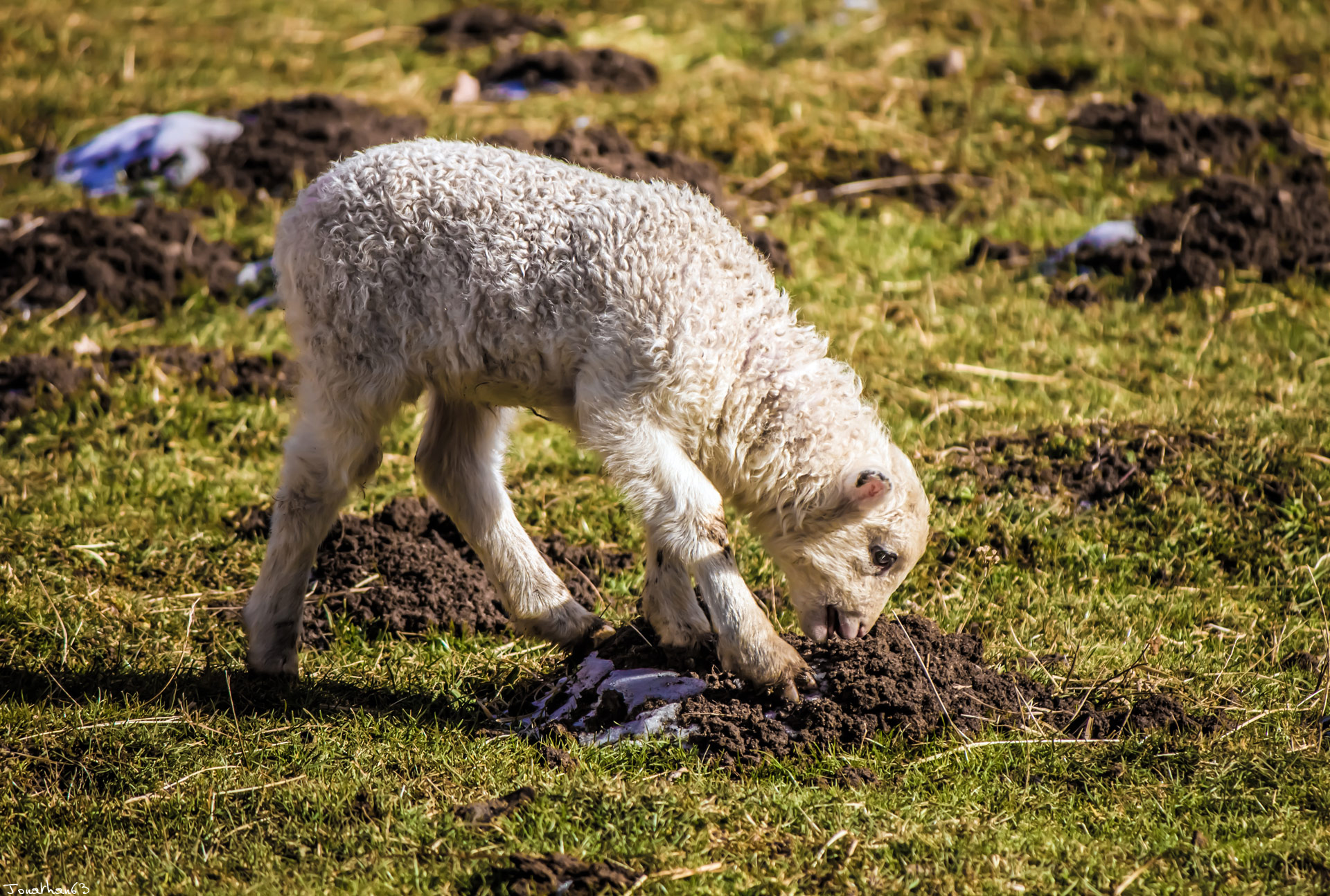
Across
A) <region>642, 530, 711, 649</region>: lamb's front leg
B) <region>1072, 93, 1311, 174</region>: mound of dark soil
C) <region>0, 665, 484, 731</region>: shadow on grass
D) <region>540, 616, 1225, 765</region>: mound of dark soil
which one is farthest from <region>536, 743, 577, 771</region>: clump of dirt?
<region>1072, 93, 1311, 174</region>: mound of dark soil

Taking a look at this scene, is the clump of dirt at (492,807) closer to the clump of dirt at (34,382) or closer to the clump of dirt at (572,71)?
the clump of dirt at (34,382)

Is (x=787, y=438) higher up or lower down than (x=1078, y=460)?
higher up

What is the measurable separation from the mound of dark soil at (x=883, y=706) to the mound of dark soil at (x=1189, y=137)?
20.9 feet

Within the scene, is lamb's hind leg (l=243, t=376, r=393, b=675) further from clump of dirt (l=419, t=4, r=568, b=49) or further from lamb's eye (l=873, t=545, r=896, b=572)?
clump of dirt (l=419, t=4, r=568, b=49)

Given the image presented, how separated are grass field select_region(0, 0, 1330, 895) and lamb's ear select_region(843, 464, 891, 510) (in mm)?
877

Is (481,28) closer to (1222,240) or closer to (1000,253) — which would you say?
(1000,253)

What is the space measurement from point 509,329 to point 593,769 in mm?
1555

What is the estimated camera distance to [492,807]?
13.5 feet

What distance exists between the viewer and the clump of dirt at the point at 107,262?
842 centimetres

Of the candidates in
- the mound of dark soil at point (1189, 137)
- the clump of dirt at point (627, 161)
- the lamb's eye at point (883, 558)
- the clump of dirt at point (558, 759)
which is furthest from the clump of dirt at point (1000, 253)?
the clump of dirt at point (558, 759)

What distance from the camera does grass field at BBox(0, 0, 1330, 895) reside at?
3.98m

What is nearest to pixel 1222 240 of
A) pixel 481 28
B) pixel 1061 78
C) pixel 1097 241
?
pixel 1097 241

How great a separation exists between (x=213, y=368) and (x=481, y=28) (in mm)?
6272

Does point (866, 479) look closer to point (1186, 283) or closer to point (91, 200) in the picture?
point (1186, 283)
